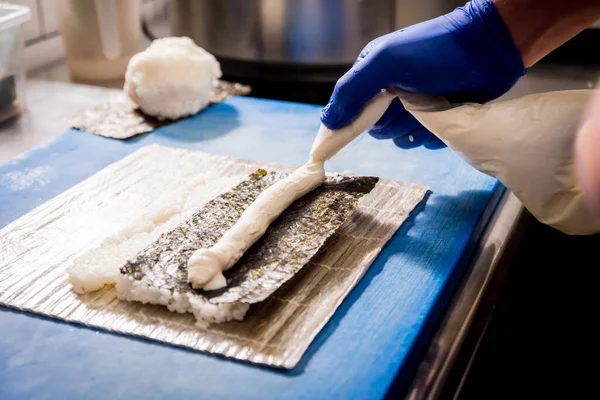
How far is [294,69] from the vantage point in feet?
7.22

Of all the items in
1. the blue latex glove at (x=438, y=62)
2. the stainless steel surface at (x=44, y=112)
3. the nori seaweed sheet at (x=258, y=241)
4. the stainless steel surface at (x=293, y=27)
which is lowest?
the stainless steel surface at (x=44, y=112)

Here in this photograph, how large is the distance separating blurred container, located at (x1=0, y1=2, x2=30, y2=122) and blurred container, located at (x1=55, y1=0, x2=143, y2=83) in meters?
0.19

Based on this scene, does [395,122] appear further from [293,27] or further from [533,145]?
[293,27]

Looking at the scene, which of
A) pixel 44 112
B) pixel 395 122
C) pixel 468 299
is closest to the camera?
pixel 468 299

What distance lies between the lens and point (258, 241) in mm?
1308

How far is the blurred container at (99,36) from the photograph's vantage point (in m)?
2.15

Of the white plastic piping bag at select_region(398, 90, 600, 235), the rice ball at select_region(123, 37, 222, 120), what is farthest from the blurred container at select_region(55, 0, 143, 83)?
the white plastic piping bag at select_region(398, 90, 600, 235)

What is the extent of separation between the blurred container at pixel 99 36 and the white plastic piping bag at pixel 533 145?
3.98 feet

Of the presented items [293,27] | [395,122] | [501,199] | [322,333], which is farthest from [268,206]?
[293,27]

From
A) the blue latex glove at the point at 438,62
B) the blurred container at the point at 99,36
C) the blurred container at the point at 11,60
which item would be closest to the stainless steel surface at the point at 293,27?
the blurred container at the point at 99,36

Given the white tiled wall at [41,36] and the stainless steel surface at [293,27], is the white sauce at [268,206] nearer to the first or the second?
the stainless steel surface at [293,27]

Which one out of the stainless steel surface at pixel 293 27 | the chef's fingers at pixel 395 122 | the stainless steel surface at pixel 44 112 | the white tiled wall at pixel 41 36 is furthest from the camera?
the white tiled wall at pixel 41 36

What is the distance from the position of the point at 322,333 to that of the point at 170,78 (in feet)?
3.39

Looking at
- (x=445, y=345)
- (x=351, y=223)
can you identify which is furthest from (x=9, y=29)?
(x=445, y=345)
